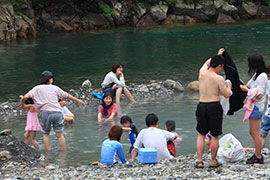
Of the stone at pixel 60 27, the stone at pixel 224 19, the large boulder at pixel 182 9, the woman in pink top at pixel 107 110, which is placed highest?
the large boulder at pixel 182 9

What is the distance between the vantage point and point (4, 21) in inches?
1121

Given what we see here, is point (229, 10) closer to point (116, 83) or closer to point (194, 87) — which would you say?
point (194, 87)

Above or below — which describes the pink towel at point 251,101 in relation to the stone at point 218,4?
below

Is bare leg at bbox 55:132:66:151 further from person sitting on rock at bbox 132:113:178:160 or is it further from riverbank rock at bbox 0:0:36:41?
riverbank rock at bbox 0:0:36:41

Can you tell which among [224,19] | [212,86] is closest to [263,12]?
[224,19]

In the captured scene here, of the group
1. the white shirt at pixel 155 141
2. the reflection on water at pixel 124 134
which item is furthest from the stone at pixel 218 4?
the white shirt at pixel 155 141

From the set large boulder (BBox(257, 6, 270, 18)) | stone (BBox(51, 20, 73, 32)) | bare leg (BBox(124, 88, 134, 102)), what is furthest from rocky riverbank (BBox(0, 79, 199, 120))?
large boulder (BBox(257, 6, 270, 18))

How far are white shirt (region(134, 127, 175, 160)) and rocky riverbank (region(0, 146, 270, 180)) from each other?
8.4 inches

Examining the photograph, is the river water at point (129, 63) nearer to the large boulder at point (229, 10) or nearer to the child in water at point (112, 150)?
the child in water at point (112, 150)

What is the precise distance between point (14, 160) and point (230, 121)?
4.92 metres

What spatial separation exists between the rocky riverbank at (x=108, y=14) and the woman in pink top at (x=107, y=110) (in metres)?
18.9

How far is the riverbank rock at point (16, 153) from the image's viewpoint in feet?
25.2

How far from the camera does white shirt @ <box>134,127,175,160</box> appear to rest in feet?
22.9

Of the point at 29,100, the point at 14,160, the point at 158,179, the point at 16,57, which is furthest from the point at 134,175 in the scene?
the point at 16,57
